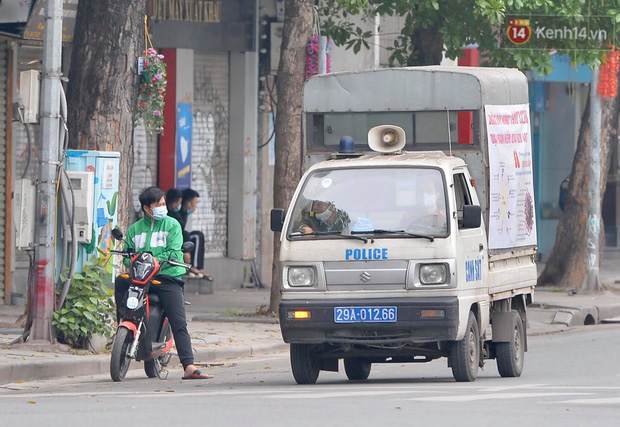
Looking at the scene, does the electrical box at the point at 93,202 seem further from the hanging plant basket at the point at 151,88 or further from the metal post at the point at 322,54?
the metal post at the point at 322,54

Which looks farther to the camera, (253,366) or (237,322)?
(237,322)

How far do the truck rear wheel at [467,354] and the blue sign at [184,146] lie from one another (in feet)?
32.6

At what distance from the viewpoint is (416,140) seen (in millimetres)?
12336

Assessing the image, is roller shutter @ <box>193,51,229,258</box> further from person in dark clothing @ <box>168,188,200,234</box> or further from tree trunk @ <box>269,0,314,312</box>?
tree trunk @ <box>269,0,314,312</box>

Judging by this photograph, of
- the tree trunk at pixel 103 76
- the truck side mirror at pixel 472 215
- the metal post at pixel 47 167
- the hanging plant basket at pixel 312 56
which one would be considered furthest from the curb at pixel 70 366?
the hanging plant basket at pixel 312 56

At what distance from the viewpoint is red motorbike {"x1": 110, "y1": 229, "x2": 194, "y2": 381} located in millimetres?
11344

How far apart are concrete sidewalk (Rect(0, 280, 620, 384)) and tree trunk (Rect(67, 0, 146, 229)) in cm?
170

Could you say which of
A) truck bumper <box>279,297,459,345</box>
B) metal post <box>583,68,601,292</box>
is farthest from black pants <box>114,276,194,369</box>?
metal post <box>583,68,601,292</box>

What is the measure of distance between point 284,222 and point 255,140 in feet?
34.6

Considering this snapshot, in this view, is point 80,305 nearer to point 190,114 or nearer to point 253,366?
point 253,366

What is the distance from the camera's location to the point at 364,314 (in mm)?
10695

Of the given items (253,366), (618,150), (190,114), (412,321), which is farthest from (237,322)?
(618,150)

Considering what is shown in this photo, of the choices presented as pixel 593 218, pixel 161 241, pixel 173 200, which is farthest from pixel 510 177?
pixel 593 218

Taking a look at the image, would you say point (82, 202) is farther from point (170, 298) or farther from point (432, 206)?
point (432, 206)
